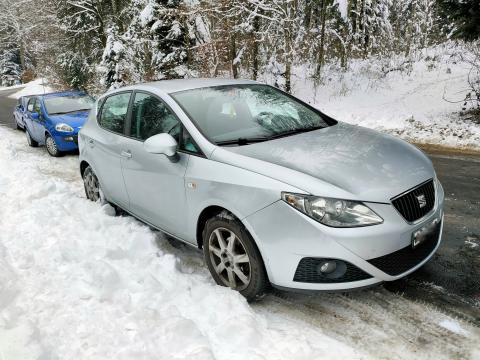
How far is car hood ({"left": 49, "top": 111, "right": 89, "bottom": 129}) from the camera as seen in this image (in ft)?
31.4

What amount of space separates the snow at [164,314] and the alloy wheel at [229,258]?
0.11 m

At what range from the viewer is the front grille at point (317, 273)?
2.77m

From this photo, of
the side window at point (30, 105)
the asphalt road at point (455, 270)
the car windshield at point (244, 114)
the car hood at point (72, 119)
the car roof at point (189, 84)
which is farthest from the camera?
the side window at point (30, 105)

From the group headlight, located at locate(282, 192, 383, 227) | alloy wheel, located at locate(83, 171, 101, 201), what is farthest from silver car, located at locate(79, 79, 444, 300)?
alloy wheel, located at locate(83, 171, 101, 201)

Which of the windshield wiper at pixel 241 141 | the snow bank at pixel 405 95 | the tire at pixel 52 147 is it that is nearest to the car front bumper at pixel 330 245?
the windshield wiper at pixel 241 141

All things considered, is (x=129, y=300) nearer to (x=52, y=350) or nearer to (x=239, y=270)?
(x=52, y=350)

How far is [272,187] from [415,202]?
1.04m

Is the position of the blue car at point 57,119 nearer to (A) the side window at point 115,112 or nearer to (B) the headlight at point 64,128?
(B) the headlight at point 64,128

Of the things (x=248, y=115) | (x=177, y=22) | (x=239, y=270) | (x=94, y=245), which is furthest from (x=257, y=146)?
(x=177, y=22)

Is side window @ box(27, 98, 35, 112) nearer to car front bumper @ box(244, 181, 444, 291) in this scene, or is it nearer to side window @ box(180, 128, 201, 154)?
side window @ box(180, 128, 201, 154)

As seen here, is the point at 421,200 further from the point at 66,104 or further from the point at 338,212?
the point at 66,104

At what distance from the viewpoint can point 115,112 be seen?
15.8 feet

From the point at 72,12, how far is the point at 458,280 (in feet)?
79.9

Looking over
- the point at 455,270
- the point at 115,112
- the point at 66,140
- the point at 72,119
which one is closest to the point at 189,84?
the point at 115,112
